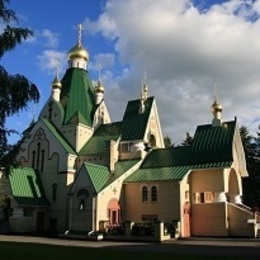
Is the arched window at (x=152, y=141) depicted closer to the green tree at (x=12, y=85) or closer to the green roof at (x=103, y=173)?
the green roof at (x=103, y=173)

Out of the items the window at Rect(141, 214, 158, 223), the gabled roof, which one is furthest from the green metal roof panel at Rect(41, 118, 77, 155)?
the window at Rect(141, 214, 158, 223)

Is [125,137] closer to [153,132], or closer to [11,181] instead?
[153,132]

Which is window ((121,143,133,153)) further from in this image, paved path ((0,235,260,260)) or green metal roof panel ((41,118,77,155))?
paved path ((0,235,260,260))

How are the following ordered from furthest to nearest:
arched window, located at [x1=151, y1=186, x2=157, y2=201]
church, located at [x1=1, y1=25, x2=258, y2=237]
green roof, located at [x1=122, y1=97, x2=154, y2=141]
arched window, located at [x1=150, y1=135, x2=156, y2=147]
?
arched window, located at [x1=150, y1=135, x2=156, y2=147]
green roof, located at [x1=122, y1=97, x2=154, y2=141]
arched window, located at [x1=151, y1=186, x2=157, y2=201]
church, located at [x1=1, y1=25, x2=258, y2=237]

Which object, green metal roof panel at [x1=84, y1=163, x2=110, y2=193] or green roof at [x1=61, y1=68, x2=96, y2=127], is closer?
green metal roof panel at [x1=84, y1=163, x2=110, y2=193]

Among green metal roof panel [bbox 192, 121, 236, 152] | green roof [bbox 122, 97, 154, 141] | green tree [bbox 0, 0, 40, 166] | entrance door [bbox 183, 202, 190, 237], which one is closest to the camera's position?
green tree [bbox 0, 0, 40, 166]

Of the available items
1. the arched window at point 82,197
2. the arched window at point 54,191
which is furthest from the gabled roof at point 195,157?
the arched window at point 54,191

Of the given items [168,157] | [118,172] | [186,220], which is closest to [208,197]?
[186,220]

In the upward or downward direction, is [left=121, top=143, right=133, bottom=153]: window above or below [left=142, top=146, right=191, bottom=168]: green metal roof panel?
above

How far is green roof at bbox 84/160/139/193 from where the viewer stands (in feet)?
109

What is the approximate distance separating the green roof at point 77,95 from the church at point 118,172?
102 mm

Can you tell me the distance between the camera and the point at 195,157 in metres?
34.8

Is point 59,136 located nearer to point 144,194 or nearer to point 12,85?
point 144,194

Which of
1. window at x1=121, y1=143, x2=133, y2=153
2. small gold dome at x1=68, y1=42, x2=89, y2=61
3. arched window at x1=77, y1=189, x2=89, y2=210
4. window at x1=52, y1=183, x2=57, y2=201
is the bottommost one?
arched window at x1=77, y1=189, x2=89, y2=210
